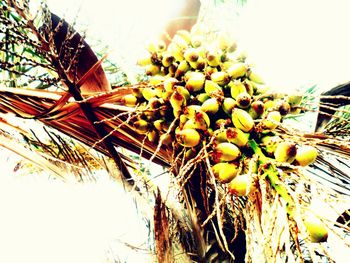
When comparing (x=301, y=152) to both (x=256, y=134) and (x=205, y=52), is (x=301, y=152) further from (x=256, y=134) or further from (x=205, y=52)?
(x=205, y=52)

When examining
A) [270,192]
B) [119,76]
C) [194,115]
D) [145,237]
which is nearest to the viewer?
[270,192]

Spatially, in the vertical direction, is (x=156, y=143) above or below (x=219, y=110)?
below

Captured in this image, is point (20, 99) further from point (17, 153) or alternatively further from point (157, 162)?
point (157, 162)

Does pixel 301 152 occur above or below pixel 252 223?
above

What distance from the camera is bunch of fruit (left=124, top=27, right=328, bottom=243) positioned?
0.93m

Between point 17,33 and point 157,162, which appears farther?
point 157,162

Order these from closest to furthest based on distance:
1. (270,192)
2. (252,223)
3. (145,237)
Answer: (270,192) < (252,223) < (145,237)

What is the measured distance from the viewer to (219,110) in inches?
45.1

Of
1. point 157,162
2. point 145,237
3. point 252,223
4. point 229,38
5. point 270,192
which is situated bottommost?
point 145,237

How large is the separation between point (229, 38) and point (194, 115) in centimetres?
37

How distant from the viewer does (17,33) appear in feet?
4.32

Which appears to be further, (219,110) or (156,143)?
(156,143)

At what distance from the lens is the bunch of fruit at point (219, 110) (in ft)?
3.04

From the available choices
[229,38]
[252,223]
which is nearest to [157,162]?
[229,38]
